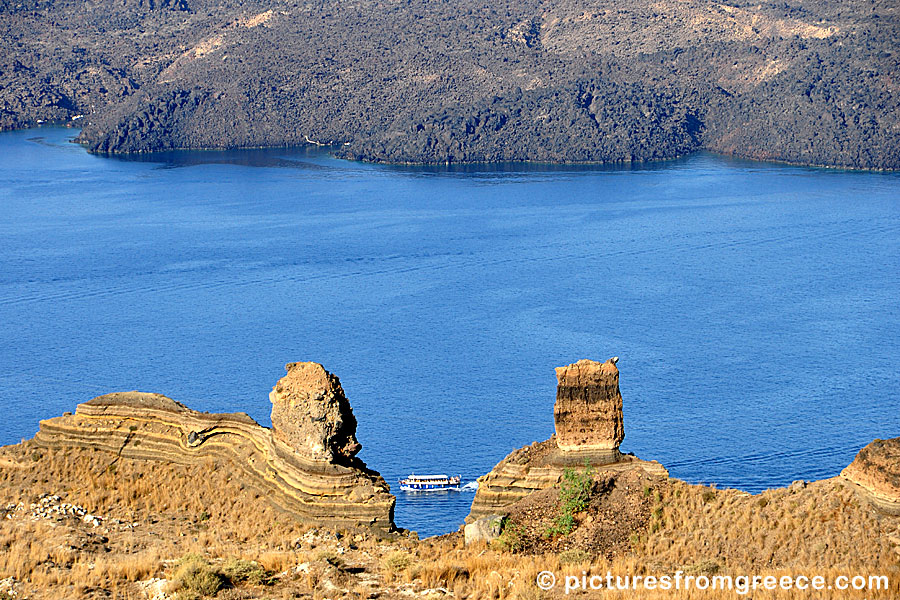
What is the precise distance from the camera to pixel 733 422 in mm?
63906

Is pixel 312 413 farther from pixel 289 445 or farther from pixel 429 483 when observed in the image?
pixel 429 483

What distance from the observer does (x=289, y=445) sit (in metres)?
20.9

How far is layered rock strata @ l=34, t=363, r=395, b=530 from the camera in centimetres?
2027

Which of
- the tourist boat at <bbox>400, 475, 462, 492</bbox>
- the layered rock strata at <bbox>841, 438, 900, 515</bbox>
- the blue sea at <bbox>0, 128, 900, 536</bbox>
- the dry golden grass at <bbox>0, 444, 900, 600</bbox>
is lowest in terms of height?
the tourist boat at <bbox>400, 475, 462, 492</bbox>

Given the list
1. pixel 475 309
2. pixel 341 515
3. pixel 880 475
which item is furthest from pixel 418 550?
pixel 475 309

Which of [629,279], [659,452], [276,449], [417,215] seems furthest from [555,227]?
[276,449]

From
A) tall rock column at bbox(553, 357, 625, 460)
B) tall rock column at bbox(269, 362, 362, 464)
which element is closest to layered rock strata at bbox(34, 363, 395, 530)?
tall rock column at bbox(269, 362, 362, 464)

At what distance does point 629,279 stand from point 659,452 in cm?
4355

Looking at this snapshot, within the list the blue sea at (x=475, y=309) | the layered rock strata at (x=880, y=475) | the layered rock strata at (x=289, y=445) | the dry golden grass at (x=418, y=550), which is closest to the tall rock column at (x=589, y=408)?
the dry golden grass at (x=418, y=550)

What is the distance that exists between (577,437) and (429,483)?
34391 millimetres

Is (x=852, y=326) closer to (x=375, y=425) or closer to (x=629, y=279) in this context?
(x=629, y=279)

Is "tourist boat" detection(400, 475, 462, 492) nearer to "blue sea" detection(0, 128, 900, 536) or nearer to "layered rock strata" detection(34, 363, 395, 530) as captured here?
"blue sea" detection(0, 128, 900, 536)

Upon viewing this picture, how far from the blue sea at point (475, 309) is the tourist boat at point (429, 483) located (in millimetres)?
955

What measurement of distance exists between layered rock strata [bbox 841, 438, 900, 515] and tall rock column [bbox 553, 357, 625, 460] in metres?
4.27
